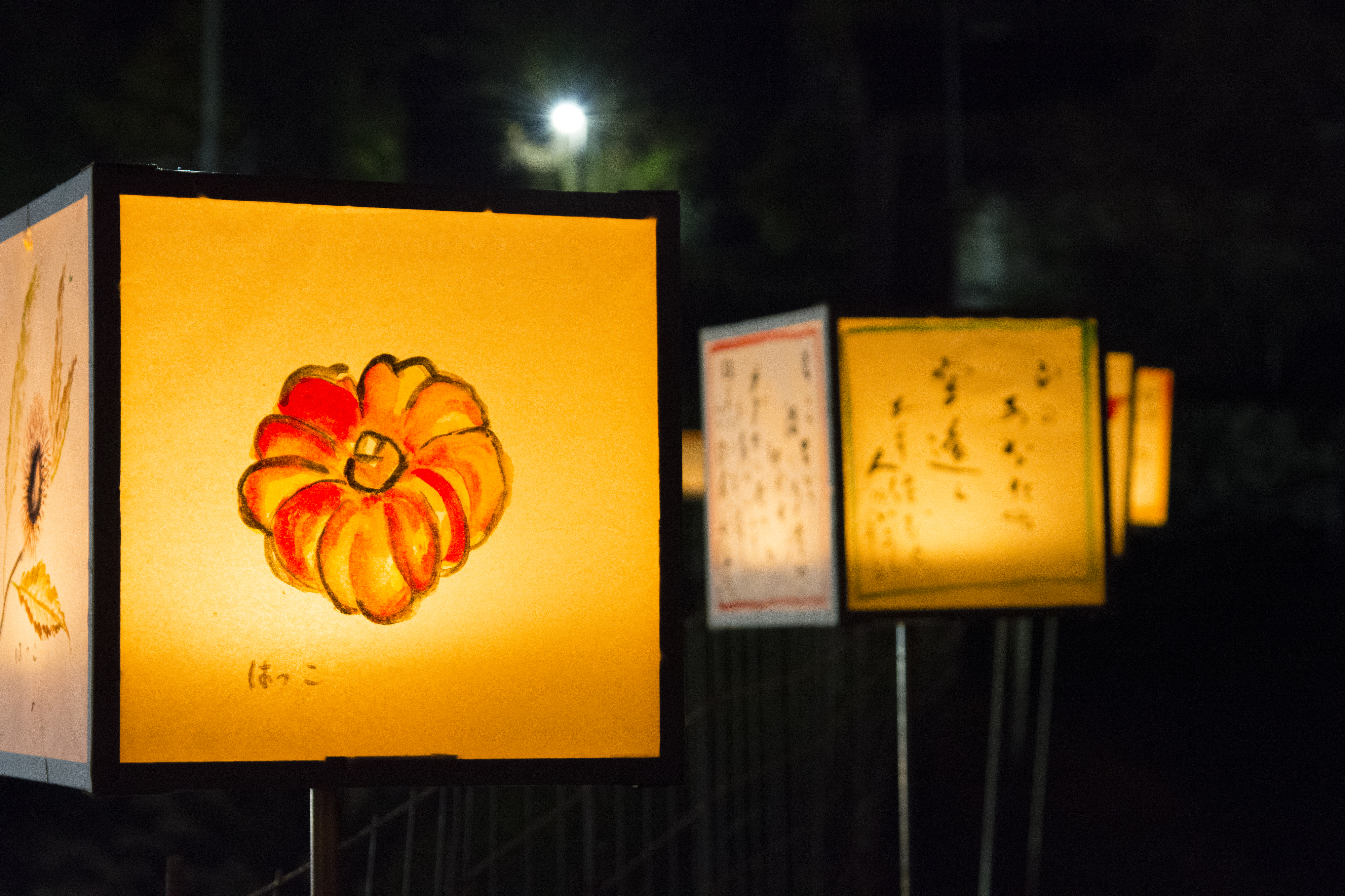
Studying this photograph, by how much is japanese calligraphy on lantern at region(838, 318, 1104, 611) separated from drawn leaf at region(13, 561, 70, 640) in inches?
79.7

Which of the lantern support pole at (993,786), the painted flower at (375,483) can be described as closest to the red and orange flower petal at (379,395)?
the painted flower at (375,483)

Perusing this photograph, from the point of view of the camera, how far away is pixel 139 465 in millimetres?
1337

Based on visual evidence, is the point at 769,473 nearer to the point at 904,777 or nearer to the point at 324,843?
the point at 904,777

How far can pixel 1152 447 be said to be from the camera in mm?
7715

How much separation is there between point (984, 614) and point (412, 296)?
2044mm

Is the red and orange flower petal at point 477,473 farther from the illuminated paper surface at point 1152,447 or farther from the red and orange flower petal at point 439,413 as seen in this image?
the illuminated paper surface at point 1152,447

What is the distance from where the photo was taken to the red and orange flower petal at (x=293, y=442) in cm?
137

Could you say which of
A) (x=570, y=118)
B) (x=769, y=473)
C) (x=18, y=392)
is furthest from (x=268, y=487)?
(x=570, y=118)

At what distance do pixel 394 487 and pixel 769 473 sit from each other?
2.24m

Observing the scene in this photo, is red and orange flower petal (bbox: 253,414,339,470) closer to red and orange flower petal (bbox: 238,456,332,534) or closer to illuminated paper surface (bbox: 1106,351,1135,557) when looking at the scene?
red and orange flower petal (bbox: 238,456,332,534)

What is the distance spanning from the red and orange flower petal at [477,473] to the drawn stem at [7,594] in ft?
1.47

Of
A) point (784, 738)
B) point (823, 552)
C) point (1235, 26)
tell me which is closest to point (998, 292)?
point (1235, 26)

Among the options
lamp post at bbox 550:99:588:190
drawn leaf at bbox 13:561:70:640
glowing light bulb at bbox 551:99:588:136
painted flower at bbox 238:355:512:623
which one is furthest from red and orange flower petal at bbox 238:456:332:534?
glowing light bulb at bbox 551:99:588:136

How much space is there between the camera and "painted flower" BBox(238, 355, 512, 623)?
138 centimetres
